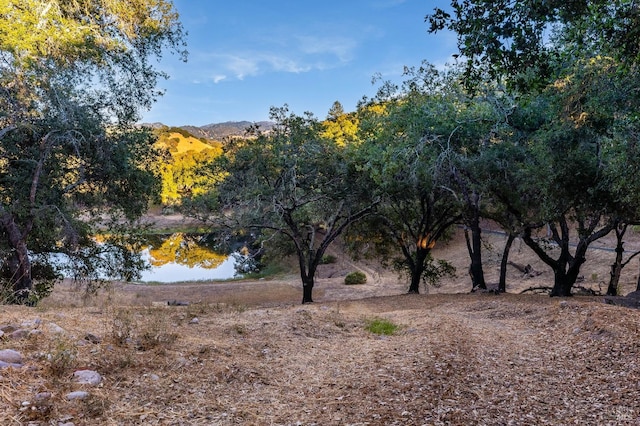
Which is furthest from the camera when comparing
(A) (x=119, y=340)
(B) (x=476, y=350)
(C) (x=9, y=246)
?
(C) (x=9, y=246)

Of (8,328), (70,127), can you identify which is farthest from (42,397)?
(70,127)

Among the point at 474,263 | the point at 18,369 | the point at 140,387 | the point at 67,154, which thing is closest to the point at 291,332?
the point at 140,387

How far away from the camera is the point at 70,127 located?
10.3m

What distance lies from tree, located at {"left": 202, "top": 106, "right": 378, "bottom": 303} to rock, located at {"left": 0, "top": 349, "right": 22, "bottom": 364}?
10559mm

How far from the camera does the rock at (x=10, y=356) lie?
12.9ft

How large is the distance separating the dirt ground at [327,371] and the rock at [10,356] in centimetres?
14

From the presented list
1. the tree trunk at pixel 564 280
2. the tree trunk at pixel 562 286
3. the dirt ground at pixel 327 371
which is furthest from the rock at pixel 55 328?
the tree trunk at pixel 562 286

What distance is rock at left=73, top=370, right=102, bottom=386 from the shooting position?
3875mm

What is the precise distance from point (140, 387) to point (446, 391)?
121 inches

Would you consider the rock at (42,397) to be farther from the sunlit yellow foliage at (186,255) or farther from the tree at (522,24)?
the sunlit yellow foliage at (186,255)

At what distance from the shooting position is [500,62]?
5.19 m

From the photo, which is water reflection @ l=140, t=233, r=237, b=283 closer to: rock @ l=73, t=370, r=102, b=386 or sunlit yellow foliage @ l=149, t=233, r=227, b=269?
sunlit yellow foliage @ l=149, t=233, r=227, b=269

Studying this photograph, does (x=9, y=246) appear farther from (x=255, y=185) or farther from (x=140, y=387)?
(x=140, y=387)

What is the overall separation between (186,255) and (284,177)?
31.9 meters
